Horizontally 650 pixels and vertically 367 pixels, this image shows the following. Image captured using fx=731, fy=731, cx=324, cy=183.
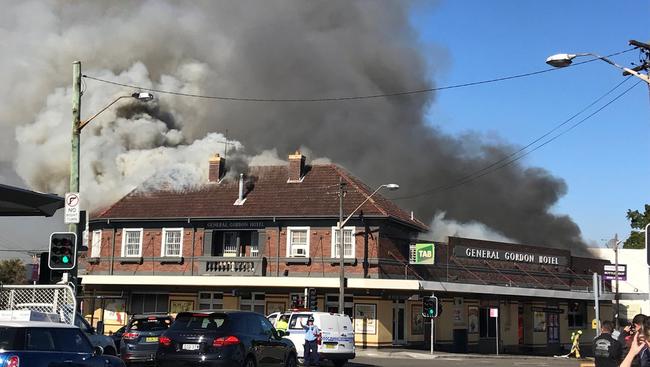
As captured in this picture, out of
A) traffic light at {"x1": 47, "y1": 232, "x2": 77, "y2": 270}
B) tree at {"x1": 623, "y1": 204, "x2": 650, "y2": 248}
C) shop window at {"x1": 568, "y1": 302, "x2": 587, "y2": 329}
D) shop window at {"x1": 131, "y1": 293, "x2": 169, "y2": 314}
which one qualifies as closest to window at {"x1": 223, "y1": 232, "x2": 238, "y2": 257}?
shop window at {"x1": 131, "y1": 293, "x2": 169, "y2": 314}

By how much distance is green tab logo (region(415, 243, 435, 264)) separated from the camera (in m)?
36.2

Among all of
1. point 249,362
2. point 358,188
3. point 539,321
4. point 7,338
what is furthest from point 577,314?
point 7,338

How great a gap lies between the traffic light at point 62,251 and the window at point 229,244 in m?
23.9

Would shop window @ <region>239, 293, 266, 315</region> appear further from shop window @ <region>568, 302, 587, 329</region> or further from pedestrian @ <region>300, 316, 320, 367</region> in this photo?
shop window @ <region>568, 302, 587, 329</region>

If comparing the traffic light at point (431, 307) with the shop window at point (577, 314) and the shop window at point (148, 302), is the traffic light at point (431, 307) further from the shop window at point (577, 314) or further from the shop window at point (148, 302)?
the shop window at point (577, 314)

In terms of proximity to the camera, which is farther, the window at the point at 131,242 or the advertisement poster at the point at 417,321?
the window at the point at 131,242

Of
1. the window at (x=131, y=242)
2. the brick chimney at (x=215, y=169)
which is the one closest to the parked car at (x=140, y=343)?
the window at (x=131, y=242)

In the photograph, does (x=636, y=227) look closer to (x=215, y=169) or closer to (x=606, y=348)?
(x=215, y=169)

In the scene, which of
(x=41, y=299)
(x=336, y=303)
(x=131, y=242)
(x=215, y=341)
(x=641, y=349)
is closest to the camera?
(x=641, y=349)

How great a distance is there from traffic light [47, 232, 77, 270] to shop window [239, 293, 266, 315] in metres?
23.8

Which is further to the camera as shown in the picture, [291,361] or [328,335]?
[328,335]

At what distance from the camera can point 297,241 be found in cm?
3734

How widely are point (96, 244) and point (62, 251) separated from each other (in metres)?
27.2

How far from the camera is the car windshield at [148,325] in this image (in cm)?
1970
